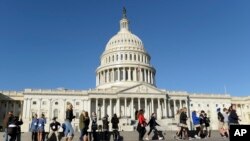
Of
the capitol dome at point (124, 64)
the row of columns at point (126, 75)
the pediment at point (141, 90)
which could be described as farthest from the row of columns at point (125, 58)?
the pediment at point (141, 90)

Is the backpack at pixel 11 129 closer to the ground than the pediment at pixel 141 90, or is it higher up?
closer to the ground

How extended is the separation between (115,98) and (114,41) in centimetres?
3209

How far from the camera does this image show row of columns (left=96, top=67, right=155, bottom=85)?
98.9m

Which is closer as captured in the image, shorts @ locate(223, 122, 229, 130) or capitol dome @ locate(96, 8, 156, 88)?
shorts @ locate(223, 122, 229, 130)

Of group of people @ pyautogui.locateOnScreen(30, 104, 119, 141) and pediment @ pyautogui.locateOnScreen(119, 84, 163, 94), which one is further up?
pediment @ pyautogui.locateOnScreen(119, 84, 163, 94)

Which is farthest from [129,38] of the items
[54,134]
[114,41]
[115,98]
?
[54,134]

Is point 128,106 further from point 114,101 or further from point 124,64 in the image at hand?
point 124,64

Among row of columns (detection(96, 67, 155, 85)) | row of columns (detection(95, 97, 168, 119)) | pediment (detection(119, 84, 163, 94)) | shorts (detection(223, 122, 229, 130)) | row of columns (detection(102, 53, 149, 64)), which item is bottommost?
shorts (detection(223, 122, 229, 130))

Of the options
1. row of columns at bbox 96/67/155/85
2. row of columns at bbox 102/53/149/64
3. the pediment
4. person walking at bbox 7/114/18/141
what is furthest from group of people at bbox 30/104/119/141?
row of columns at bbox 102/53/149/64

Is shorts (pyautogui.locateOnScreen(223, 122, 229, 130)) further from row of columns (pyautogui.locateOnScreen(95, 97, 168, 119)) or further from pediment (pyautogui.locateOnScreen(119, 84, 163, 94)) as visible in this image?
pediment (pyautogui.locateOnScreen(119, 84, 163, 94))

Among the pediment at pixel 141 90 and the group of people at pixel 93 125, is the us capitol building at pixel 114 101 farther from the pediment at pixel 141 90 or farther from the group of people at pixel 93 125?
the group of people at pixel 93 125

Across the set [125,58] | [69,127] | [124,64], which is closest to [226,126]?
[69,127]

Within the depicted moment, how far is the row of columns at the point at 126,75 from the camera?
9894 centimetres

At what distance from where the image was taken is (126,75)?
100250 mm
